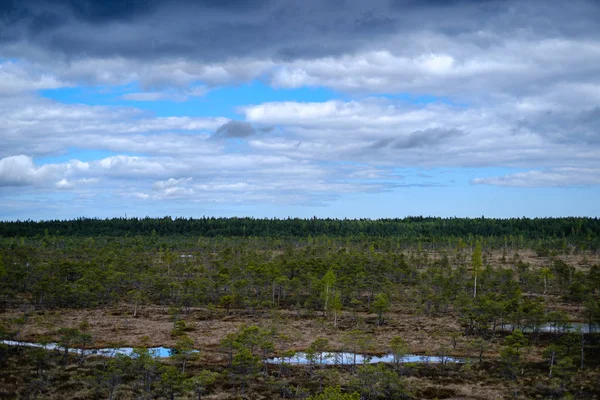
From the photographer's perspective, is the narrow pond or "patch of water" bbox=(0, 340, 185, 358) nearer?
the narrow pond

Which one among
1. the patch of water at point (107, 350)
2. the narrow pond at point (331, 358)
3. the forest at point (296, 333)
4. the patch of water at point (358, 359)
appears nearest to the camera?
the forest at point (296, 333)

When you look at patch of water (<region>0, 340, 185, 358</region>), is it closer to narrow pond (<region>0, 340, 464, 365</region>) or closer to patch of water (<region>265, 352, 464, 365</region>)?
narrow pond (<region>0, 340, 464, 365</region>)

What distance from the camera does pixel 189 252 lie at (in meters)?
188

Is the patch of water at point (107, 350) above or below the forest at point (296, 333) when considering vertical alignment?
below

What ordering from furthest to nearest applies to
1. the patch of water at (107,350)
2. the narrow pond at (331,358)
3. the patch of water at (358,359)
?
1. the patch of water at (107,350)
2. the narrow pond at (331,358)
3. the patch of water at (358,359)

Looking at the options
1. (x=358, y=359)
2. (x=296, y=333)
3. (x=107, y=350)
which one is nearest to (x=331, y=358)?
(x=358, y=359)

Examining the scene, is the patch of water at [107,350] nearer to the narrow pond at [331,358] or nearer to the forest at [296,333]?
the narrow pond at [331,358]

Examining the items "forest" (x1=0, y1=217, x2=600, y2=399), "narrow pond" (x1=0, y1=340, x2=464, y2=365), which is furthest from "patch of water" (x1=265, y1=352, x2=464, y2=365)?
"forest" (x1=0, y1=217, x2=600, y2=399)

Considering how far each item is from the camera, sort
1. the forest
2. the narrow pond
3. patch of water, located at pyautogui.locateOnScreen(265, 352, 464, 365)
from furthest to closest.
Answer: the narrow pond, patch of water, located at pyautogui.locateOnScreen(265, 352, 464, 365), the forest

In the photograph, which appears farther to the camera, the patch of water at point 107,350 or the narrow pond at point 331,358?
the patch of water at point 107,350

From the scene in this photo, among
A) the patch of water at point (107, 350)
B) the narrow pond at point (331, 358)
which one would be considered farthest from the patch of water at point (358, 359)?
the patch of water at point (107, 350)

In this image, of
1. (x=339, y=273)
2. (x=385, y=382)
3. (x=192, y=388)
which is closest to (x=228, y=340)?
(x=192, y=388)

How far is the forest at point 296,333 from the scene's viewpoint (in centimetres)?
5400

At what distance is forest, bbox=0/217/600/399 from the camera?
54000mm
